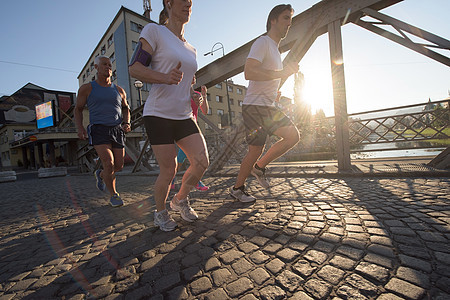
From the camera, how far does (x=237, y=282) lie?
3.78 feet

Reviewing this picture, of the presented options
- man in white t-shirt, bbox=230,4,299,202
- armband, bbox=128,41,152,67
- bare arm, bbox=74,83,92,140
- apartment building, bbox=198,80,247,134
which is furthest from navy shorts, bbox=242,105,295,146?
apartment building, bbox=198,80,247,134

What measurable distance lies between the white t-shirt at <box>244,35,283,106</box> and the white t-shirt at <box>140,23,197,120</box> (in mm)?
854

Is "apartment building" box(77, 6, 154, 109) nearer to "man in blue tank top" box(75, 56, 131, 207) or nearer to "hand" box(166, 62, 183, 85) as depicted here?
"man in blue tank top" box(75, 56, 131, 207)

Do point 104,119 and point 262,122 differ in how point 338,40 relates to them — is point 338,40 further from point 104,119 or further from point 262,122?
point 104,119

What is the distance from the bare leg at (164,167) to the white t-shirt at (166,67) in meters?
0.28

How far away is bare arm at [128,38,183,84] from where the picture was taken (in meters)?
1.71

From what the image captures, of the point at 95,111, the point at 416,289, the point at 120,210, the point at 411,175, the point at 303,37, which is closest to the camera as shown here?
the point at 416,289

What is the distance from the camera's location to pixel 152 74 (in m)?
1.73

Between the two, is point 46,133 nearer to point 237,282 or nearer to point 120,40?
point 120,40

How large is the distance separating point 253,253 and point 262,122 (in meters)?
1.60

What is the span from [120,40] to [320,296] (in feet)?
111

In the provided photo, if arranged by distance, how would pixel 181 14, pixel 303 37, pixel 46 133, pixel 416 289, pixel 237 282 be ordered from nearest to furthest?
pixel 416 289 → pixel 237 282 → pixel 181 14 → pixel 303 37 → pixel 46 133

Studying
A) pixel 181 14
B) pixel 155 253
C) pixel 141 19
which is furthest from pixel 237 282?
pixel 141 19

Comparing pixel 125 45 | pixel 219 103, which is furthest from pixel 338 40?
pixel 219 103
